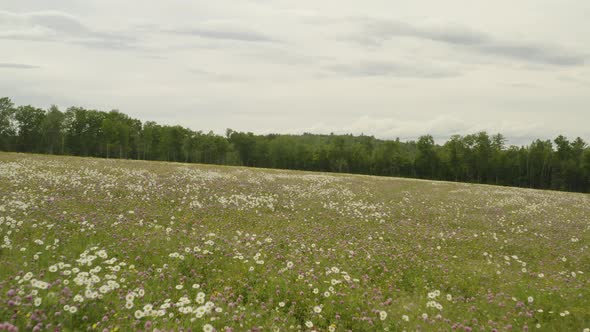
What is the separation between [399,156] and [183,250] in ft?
337

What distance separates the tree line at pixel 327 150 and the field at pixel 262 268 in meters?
81.1

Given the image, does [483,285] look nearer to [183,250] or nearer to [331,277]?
[331,277]

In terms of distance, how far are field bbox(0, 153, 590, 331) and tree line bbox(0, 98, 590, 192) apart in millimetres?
81149

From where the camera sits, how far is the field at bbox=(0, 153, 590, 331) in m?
6.04

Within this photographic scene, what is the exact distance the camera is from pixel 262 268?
342 inches

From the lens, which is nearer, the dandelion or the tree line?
the dandelion

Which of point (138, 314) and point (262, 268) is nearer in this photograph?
point (138, 314)

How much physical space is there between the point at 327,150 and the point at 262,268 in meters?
103

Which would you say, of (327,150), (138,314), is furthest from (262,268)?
(327,150)

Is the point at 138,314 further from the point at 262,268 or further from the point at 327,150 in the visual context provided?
the point at 327,150

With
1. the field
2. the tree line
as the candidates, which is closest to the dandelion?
the field

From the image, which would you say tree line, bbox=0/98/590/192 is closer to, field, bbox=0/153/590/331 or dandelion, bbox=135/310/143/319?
field, bbox=0/153/590/331

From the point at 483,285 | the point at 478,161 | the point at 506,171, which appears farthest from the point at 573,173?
the point at 483,285

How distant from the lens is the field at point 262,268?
604 cm
